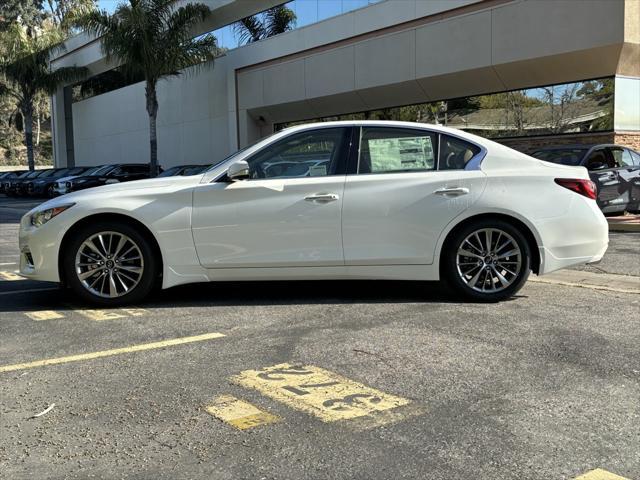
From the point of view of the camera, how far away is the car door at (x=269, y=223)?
227 inches

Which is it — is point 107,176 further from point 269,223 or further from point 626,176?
point 269,223

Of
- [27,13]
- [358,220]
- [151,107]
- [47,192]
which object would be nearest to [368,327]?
[358,220]

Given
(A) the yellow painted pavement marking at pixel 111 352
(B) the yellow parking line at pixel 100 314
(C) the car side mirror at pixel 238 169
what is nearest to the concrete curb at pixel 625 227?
(C) the car side mirror at pixel 238 169

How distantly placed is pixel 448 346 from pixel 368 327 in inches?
29.2

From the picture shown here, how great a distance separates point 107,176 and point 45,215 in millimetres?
20819

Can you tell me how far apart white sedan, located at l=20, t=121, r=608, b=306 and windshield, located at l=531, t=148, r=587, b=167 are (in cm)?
686

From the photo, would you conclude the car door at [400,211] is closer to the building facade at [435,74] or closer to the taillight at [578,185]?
the taillight at [578,185]

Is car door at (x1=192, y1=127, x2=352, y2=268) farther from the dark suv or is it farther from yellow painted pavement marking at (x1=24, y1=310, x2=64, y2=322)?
the dark suv

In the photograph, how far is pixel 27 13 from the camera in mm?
61500

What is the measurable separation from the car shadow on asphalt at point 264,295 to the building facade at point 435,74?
1176 cm

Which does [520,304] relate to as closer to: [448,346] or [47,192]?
[448,346]

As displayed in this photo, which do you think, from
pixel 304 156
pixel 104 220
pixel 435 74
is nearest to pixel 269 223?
pixel 304 156

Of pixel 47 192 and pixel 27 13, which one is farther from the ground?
pixel 27 13

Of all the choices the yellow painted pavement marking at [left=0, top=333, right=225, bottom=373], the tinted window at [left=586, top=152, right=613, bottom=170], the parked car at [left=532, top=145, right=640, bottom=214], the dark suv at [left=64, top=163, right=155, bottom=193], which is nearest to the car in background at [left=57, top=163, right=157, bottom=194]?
the dark suv at [left=64, top=163, right=155, bottom=193]
